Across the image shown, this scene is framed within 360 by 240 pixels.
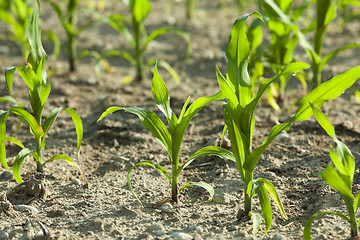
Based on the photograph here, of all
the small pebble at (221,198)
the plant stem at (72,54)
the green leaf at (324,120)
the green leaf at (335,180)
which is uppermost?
the plant stem at (72,54)

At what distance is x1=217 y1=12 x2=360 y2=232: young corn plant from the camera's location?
2.37m

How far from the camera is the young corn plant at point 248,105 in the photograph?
7.77 ft

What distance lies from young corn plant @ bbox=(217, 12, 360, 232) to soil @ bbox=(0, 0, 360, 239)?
0.21m

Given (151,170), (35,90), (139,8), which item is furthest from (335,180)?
(139,8)

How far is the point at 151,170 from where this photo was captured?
317 centimetres

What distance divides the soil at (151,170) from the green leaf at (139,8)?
62 centimetres

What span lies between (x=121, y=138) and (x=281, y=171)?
114cm

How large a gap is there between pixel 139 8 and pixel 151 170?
168 centimetres

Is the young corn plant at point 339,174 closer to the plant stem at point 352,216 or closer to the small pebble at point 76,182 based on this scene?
the plant stem at point 352,216

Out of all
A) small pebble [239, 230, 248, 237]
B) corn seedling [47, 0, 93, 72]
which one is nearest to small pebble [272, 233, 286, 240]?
small pebble [239, 230, 248, 237]

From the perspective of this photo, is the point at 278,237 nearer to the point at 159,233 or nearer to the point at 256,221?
the point at 256,221

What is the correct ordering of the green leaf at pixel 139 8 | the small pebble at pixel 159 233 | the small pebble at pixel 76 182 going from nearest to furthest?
the small pebble at pixel 159 233 < the small pebble at pixel 76 182 < the green leaf at pixel 139 8

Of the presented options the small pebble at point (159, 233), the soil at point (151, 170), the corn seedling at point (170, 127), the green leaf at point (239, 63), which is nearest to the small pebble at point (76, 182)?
the soil at point (151, 170)

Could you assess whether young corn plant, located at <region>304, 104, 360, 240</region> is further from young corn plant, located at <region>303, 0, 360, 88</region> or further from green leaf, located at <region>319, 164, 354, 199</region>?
young corn plant, located at <region>303, 0, 360, 88</region>
